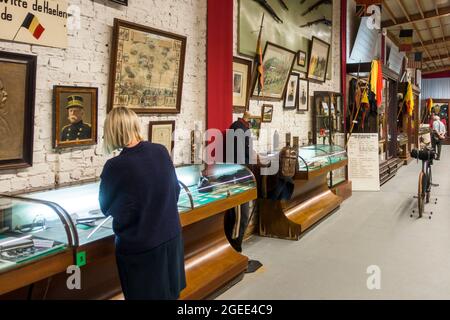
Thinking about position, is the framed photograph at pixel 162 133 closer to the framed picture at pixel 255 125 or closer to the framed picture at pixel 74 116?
the framed picture at pixel 74 116

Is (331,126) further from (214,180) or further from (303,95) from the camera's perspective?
(214,180)

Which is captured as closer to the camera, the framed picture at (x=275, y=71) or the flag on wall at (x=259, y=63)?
the flag on wall at (x=259, y=63)

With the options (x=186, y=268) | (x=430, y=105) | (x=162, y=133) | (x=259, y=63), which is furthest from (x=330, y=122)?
(x=430, y=105)

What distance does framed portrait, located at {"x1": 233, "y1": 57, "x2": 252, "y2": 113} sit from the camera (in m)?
5.36

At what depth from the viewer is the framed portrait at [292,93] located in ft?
22.7

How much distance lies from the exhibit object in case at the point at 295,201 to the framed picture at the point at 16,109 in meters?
3.30

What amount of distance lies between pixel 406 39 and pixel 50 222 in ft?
51.5

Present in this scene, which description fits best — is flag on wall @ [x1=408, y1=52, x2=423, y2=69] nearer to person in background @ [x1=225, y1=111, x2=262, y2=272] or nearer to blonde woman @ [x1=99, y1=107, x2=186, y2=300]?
person in background @ [x1=225, y1=111, x2=262, y2=272]

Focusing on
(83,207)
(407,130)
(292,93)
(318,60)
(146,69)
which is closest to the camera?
(83,207)

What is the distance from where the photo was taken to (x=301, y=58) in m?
7.29

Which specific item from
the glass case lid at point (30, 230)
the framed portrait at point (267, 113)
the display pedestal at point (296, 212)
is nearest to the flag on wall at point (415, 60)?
the display pedestal at point (296, 212)

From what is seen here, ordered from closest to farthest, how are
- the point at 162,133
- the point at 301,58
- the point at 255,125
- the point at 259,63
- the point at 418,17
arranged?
the point at 162,133, the point at 259,63, the point at 255,125, the point at 301,58, the point at 418,17

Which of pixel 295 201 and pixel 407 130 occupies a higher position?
pixel 407 130
